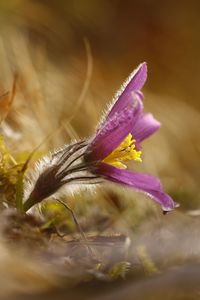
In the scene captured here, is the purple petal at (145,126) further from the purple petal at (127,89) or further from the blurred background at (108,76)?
the blurred background at (108,76)

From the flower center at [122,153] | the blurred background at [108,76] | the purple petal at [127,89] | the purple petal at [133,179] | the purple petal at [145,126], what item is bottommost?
the purple petal at [133,179]

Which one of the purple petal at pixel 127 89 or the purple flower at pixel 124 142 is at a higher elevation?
the purple petal at pixel 127 89

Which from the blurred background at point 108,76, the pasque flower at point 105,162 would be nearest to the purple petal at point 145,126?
the pasque flower at point 105,162

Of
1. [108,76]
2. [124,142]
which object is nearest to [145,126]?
[124,142]

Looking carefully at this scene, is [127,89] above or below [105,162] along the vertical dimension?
above

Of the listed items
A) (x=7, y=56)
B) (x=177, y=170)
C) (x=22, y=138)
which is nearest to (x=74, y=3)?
(x=7, y=56)

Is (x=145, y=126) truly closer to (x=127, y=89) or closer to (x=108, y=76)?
(x=127, y=89)

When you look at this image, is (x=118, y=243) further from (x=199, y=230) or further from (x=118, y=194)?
(x=118, y=194)

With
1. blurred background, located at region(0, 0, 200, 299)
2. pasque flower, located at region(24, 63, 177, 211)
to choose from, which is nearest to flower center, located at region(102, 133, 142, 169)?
pasque flower, located at region(24, 63, 177, 211)
